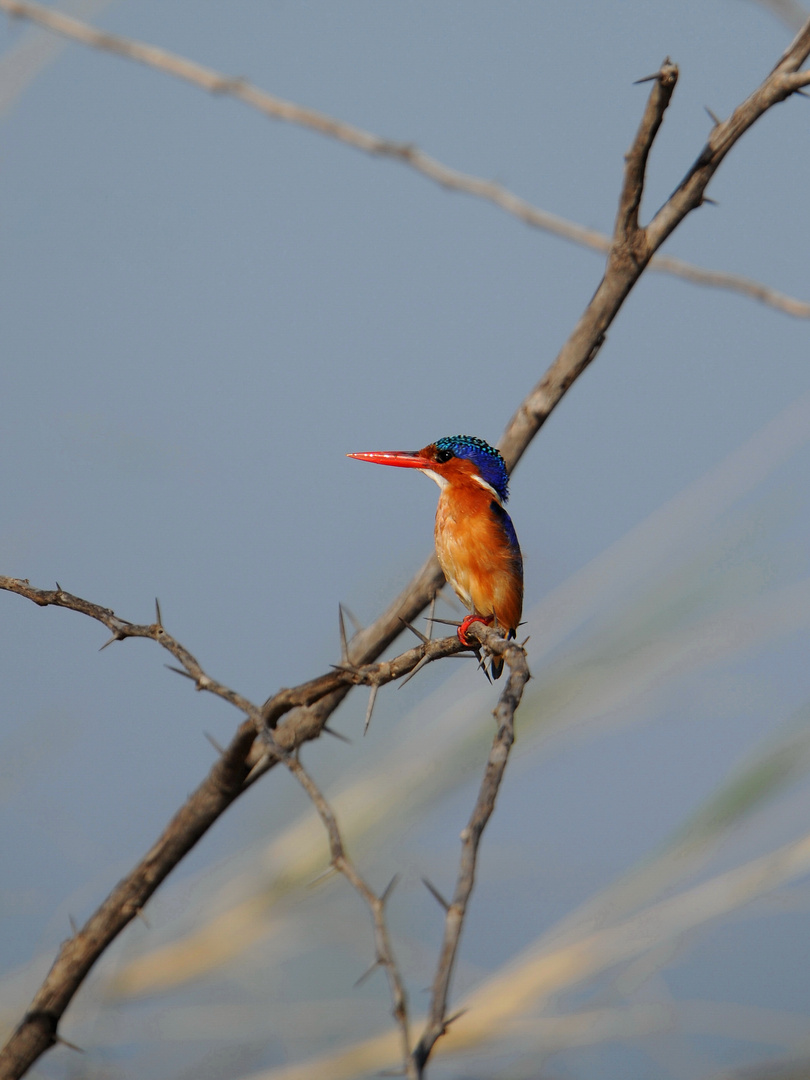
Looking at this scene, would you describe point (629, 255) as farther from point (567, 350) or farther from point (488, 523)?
point (488, 523)

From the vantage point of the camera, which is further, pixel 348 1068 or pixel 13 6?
pixel 13 6

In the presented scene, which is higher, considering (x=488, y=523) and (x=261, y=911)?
(x=488, y=523)

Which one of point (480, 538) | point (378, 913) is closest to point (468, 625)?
point (480, 538)

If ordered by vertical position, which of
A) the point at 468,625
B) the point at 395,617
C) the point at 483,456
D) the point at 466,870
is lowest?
the point at 466,870

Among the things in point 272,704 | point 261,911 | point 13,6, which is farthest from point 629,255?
point 13,6

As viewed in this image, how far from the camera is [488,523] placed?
76.2 inches

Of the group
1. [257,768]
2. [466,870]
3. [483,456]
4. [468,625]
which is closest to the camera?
[466,870]

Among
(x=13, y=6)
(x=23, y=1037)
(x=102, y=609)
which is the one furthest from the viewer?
(x=13, y=6)

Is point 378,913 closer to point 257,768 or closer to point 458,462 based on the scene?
point 257,768

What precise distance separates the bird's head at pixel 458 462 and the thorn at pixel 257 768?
61 centimetres

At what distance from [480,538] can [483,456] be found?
0.21 meters

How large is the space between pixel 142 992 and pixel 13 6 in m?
2.62

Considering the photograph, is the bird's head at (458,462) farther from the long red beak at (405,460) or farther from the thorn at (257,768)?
the thorn at (257,768)

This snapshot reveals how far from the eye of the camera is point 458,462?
82.0 inches
